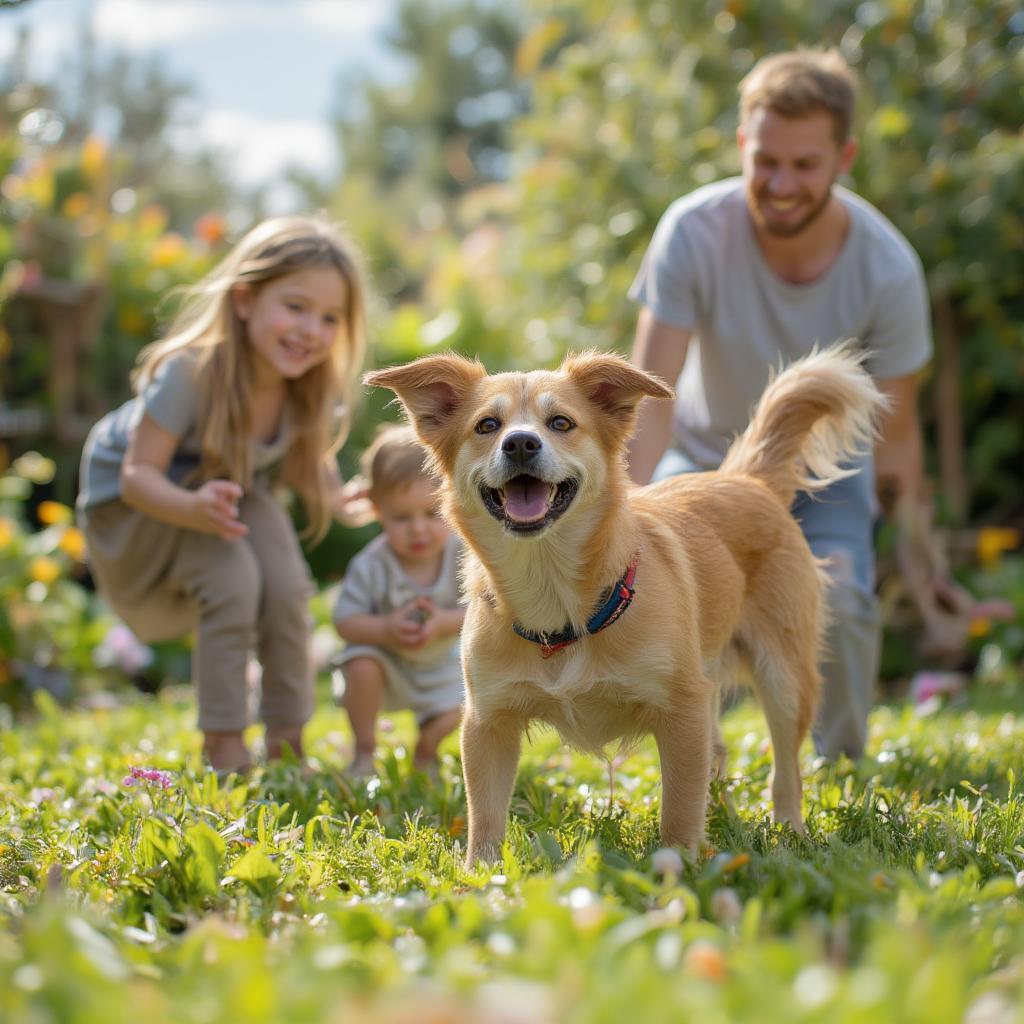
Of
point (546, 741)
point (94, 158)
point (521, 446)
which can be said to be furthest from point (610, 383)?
point (94, 158)

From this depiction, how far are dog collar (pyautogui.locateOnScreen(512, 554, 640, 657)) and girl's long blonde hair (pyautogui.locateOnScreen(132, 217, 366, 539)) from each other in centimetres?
176

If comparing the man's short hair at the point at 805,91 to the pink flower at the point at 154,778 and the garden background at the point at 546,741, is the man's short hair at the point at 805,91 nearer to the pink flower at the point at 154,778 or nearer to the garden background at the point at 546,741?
the garden background at the point at 546,741

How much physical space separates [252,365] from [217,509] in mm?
789

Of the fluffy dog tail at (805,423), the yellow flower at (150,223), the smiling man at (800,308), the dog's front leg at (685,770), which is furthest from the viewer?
the yellow flower at (150,223)

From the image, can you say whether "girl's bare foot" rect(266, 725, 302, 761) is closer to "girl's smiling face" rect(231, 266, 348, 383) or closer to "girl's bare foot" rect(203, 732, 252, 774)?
"girl's bare foot" rect(203, 732, 252, 774)

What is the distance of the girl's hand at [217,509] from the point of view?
4.02 m

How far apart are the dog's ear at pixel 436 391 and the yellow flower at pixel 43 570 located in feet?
13.4

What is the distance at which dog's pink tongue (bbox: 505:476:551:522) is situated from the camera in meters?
3.13

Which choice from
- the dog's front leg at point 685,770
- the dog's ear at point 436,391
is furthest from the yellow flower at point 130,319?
the dog's front leg at point 685,770

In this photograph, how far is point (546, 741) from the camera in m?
5.10

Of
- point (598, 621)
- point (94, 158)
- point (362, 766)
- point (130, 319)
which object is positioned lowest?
point (362, 766)

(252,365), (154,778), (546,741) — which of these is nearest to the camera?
(154,778)

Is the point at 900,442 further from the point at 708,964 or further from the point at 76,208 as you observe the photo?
the point at 76,208

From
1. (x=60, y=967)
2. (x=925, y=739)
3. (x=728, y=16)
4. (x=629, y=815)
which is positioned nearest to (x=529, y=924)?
(x=60, y=967)
